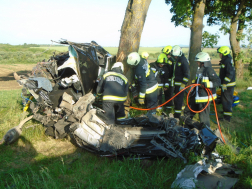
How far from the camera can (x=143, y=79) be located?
16.4 feet

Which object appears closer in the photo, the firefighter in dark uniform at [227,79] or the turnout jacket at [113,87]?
the turnout jacket at [113,87]

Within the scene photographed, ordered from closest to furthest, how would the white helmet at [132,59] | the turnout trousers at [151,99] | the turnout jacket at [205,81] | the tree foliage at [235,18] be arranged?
the turnout jacket at [205,81] < the white helmet at [132,59] < the turnout trousers at [151,99] < the tree foliage at [235,18]

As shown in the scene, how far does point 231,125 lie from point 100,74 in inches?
161

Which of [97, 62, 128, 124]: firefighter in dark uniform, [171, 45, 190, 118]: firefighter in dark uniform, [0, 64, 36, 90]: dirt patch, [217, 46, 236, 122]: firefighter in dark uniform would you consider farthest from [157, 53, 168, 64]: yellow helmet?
[0, 64, 36, 90]: dirt patch

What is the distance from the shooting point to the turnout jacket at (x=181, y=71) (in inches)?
227

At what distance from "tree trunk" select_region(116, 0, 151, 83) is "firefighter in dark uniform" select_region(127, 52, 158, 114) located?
0.40 meters

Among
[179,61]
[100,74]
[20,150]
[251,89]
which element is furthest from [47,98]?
[251,89]

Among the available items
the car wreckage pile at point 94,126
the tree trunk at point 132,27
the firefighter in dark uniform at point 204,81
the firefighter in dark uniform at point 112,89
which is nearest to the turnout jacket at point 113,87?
the firefighter in dark uniform at point 112,89

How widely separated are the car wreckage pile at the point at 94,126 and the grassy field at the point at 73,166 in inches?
7.9

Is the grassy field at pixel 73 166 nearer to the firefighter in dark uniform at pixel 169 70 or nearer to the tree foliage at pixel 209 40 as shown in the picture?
the firefighter in dark uniform at pixel 169 70

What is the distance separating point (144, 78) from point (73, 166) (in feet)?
9.09

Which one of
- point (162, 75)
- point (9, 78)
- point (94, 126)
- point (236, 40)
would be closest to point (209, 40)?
point (236, 40)

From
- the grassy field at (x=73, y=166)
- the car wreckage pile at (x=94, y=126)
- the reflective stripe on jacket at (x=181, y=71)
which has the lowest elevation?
the grassy field at (x=73, y=166)

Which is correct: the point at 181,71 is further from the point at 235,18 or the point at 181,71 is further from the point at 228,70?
the point at 235,18
